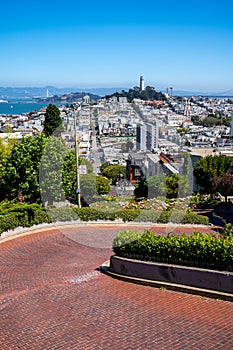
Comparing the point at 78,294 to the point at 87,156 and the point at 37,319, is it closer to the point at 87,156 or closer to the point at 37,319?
the point at 37,319

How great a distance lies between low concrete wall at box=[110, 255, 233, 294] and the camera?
754cm

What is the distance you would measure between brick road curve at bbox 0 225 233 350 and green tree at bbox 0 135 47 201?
226 inches

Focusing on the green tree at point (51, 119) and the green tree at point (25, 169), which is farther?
the green tree at point (51, 119)

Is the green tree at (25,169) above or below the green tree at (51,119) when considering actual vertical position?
below

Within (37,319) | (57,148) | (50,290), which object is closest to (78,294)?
(50,290)

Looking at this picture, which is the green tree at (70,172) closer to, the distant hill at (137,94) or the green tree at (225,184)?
the distant hill at (137,94)

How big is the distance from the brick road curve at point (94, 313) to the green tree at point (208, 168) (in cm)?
1409

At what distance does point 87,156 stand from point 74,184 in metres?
1.43

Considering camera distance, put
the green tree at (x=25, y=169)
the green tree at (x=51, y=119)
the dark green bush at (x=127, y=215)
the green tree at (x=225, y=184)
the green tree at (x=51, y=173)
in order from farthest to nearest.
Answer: the green tree at (x=51, y=119) < the green tree at (x=225, y=184) < the green tree at (x=25, y=169) < the green tree at (x=51, y=173) < the dark green bush at (x=127, y=215)

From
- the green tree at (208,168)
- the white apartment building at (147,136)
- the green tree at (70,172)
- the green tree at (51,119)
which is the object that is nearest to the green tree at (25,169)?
the green tree at (70,172)

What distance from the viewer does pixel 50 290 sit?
834 centimetres

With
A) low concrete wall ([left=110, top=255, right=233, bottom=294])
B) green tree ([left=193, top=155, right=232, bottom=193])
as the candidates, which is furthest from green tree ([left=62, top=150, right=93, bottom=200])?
green tree ([left=193, top=155, right=232, bottom=193])

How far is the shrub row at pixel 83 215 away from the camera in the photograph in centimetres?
1430

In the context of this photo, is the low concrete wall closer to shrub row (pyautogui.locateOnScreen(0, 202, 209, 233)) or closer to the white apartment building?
the white apartment building
